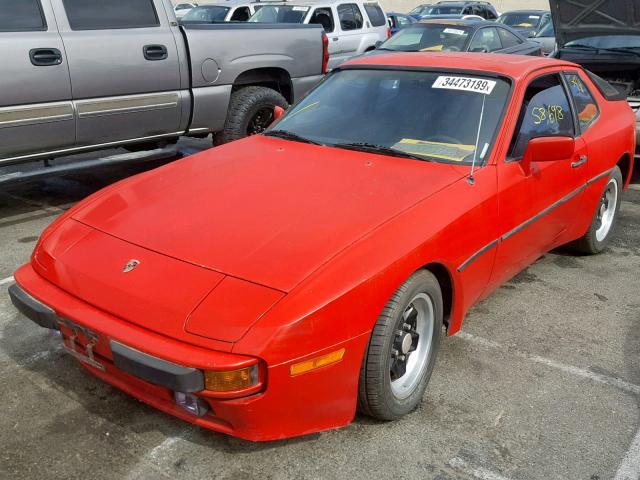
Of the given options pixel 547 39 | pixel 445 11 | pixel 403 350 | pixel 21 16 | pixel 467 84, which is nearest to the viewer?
pixel 403 350

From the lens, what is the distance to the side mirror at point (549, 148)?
129 inches

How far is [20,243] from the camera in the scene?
4.74 metres

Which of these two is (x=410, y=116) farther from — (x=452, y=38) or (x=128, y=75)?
(x=452, y=38)

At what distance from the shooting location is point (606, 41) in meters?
7.65

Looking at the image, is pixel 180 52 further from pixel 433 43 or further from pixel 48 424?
pixel 433 43

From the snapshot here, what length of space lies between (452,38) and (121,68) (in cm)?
660

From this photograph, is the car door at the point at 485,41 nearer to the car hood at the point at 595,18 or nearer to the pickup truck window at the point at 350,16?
the car hood at the point at 595,18

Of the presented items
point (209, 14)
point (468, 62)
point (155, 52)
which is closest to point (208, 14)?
point (209, 14)

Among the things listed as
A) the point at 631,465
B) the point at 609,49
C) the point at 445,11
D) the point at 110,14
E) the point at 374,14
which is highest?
the point at 110,14

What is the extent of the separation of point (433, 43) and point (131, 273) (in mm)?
9042

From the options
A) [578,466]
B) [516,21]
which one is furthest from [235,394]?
[516,21]

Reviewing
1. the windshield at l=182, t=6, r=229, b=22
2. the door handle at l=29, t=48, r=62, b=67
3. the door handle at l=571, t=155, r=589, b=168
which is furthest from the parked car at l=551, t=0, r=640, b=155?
the windshield at l=182, t=6, r=229, b=22

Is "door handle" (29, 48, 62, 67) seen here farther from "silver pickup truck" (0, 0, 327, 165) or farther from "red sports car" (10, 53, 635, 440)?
"red sports car" (10, 53, 635, 440)

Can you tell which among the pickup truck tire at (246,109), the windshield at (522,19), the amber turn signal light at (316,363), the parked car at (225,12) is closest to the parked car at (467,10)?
the windshield at (522,19)
